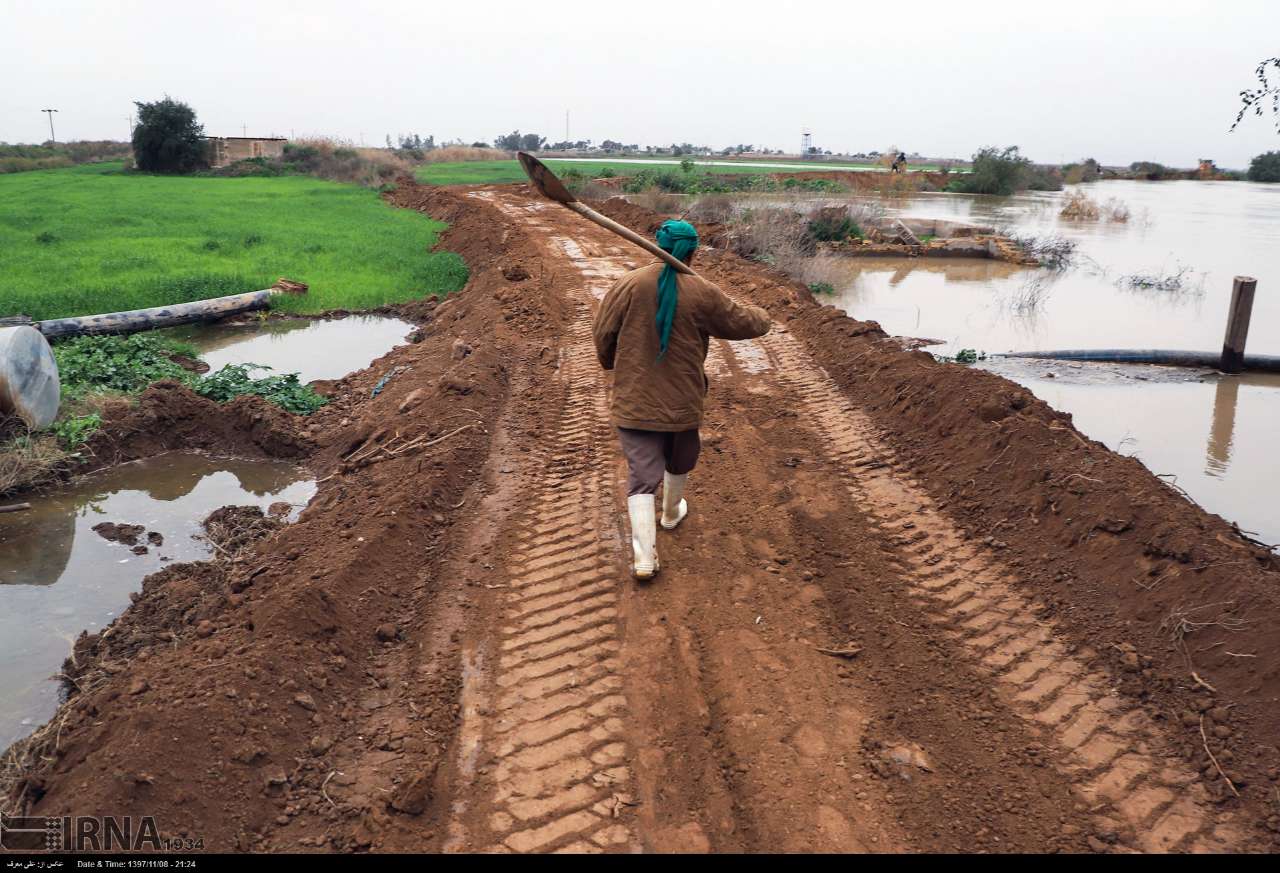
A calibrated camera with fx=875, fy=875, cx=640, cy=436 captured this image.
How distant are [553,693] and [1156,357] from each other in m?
11.2

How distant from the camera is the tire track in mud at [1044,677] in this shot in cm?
327

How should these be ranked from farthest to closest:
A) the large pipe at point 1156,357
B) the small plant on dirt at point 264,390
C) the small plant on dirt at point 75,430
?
the large pipe at point 1156,357 → the small plant on dirt at point 264,390 → the small plant on dirt at point 75,430

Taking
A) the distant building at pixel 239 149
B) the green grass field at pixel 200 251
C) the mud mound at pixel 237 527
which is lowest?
the mud mound at pixel 237 527

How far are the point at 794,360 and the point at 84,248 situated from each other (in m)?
15.1

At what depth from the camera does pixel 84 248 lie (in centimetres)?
1731

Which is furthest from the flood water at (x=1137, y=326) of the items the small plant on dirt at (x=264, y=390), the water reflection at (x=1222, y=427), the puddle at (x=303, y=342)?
the small plant on dirt at (x=264, y=390)

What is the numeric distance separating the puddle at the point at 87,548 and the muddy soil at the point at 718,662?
427 mm

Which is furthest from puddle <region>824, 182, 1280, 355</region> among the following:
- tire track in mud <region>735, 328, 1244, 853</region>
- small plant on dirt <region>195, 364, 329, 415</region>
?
small plant on dirt <region>195, 364, 329, 415</region>

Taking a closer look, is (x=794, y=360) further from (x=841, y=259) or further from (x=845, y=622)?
(x=841, y=259)

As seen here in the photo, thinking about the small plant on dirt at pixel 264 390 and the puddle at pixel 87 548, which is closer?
the puddle at pixel 87 548

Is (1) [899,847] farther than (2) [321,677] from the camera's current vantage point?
No

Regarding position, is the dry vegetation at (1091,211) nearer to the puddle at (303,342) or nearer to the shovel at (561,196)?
the puddle at (303,342)

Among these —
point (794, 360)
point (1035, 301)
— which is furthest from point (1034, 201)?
point (794, 360)

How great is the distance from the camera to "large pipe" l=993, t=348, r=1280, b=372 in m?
11.6
